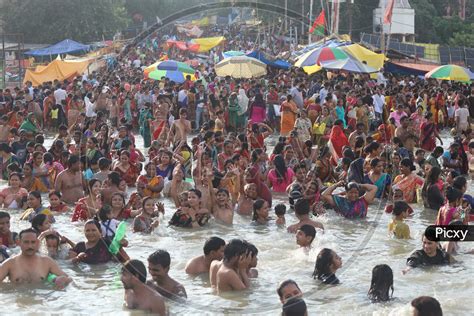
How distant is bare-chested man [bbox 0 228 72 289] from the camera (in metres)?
7.85

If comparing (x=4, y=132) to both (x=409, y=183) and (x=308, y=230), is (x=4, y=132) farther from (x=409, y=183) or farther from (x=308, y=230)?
(x=308, y=230)

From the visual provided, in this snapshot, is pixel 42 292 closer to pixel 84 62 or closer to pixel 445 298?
pixel 445 298

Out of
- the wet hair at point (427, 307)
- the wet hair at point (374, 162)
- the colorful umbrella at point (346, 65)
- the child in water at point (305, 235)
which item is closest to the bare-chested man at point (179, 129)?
the wet hair at point (374, 162)

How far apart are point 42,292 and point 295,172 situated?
17.0 ft

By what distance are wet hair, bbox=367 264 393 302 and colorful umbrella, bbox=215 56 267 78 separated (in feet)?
49.4

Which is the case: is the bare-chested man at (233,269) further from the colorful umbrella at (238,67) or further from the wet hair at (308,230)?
the colorful umbrella at (238,67)

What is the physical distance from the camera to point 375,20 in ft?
143

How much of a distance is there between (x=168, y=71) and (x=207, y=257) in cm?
1463

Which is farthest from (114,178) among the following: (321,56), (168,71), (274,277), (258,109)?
(321,56)

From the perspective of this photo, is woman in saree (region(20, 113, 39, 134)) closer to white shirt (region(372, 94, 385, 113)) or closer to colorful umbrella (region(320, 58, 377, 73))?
white shirt (region(372, 94, 385, 113))

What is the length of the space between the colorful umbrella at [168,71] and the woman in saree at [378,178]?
10990 mm

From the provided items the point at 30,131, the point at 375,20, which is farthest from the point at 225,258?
the point at 375,20

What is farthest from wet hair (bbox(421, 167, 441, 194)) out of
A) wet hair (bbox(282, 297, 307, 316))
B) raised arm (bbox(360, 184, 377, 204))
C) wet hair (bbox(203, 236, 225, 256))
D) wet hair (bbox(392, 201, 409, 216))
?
wet hair (bbox(282, 297, 307, 316))

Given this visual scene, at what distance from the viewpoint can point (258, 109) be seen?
19.1 m
